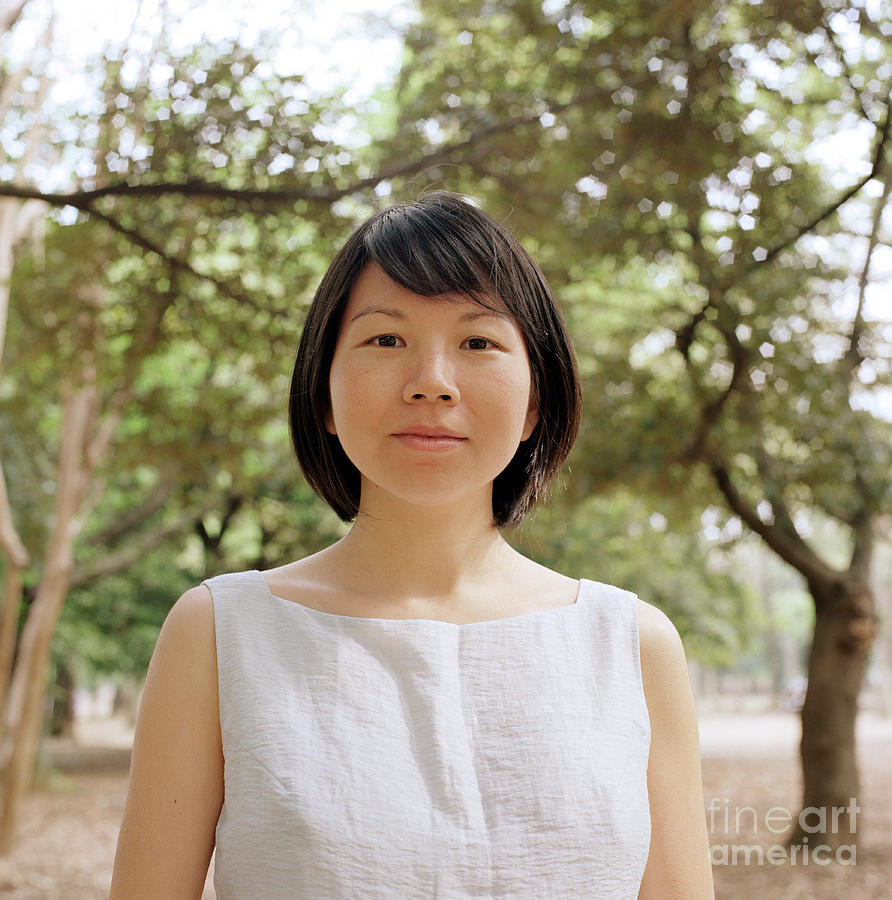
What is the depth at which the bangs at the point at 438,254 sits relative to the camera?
4.29ft

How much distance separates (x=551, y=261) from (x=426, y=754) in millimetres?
5673

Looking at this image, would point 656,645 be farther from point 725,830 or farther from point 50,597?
point 725,830

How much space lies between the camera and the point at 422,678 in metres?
1.31

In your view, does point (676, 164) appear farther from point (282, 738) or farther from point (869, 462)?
point (282, 738)

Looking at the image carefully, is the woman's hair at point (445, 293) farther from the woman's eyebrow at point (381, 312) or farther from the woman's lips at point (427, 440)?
the woman's lips at point (427, 440)

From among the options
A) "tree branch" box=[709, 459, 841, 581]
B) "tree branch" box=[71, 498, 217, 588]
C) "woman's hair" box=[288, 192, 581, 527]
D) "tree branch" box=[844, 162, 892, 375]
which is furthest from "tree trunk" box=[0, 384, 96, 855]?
"woman's hair" box=[288, 192, 581, 527]

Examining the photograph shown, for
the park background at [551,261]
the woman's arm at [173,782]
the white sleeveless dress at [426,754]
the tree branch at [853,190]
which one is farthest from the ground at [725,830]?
the woman's arm at [173,782]

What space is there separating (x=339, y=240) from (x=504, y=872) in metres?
4.16

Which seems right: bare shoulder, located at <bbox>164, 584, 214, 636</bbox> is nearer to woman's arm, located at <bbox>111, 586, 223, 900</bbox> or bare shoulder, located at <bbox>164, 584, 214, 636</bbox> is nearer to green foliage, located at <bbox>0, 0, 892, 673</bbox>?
woman's arm, located at <bbox>111, 586, 223, 900</bbox>

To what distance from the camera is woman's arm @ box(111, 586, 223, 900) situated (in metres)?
1.19

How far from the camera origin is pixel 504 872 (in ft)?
3.92

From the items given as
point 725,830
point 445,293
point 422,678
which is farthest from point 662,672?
point 725,830

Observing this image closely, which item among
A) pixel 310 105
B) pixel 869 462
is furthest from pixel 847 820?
pixel 310 105

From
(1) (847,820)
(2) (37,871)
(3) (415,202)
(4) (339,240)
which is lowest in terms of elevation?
(2) (37,871)
